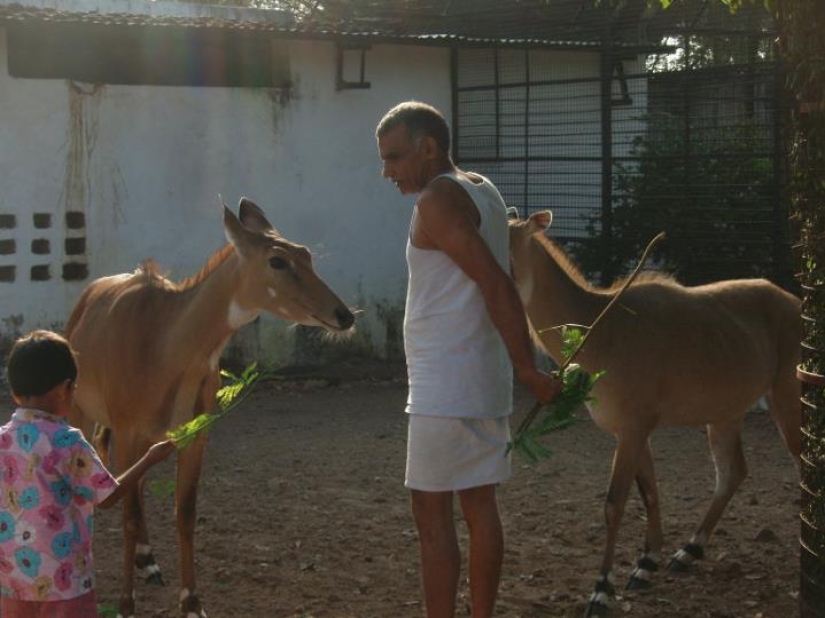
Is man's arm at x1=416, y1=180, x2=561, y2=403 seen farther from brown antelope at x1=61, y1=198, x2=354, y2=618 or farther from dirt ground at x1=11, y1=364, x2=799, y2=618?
brown antelope at x1=61, y1=198, x2=354, y2=618

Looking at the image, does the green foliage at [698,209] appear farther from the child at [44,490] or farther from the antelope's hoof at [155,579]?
the child at [44,490]

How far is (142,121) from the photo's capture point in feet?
42.0

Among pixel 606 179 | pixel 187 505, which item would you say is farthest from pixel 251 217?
pixel 606 179

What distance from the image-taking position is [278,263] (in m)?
6.20

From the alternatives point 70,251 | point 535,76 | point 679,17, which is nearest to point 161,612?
point 70,251

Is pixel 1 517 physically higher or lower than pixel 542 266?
lower

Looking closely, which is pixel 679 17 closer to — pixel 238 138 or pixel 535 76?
pixel 535 76

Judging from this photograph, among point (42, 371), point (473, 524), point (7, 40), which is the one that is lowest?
point (473, 524)

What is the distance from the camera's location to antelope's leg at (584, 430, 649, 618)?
20.7 feet

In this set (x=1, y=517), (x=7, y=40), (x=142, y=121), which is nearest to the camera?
(x=1, y=517)

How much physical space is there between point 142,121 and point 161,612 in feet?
24.6

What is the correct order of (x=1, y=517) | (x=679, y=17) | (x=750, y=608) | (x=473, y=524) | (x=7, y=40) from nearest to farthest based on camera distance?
(x=1, y=517)
(x=473, y=524)
(x=750, y=608)
(x=7, y=40)
(x=679, y=17)

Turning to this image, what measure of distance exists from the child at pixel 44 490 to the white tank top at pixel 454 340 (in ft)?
3.89

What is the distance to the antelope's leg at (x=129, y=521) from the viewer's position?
611cm
